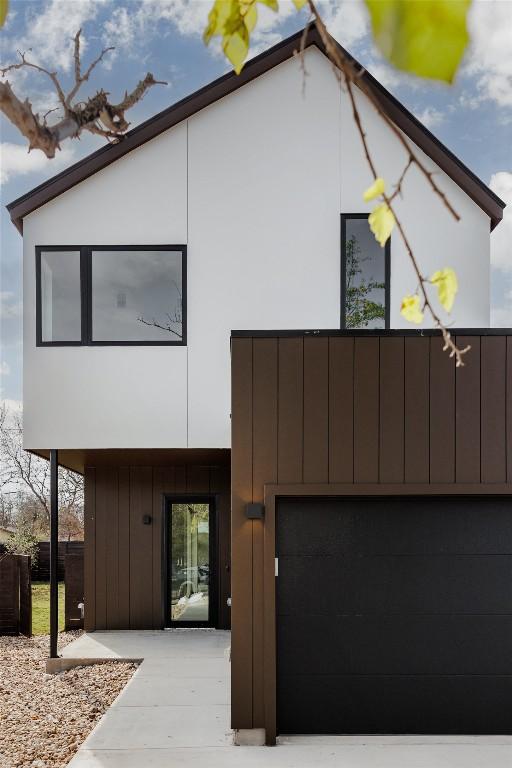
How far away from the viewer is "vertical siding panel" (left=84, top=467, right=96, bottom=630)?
438 inches

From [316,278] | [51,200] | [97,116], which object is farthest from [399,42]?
[51,200]

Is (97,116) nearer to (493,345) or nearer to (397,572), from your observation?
(493,345)

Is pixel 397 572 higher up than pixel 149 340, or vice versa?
pixel 149 340

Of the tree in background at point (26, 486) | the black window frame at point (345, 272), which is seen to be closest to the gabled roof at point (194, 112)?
the black window frame at point (345, 272)

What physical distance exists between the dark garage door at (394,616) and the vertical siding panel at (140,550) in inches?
217

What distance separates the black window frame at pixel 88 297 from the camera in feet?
28.6

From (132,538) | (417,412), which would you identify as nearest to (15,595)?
(132,538)

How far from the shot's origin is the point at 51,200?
8.91 m

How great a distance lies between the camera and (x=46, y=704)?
7383mm

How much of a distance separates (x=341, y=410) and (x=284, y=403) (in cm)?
43

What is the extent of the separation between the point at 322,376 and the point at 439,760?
279 centimetres

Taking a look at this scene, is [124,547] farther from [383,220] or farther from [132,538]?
[383,220]

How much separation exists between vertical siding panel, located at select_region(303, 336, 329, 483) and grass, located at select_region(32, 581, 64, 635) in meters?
7.52

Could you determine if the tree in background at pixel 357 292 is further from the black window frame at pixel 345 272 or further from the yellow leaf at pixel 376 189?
the yellow leaf at pixel 376 189
